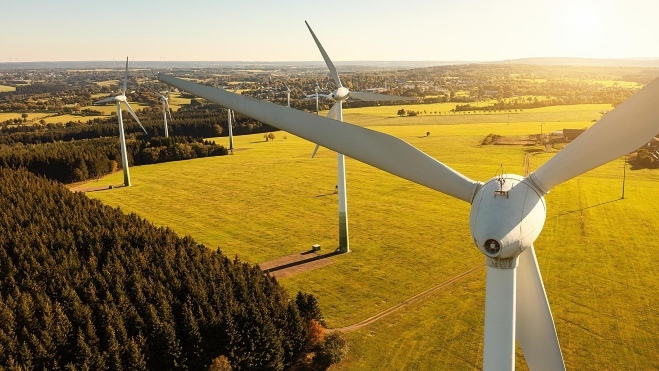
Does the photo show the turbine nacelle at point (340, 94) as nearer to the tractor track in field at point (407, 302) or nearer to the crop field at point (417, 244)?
the crop field at point (417, 244)

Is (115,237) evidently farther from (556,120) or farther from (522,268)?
(556,120)

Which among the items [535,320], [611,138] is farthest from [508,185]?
[535,320]

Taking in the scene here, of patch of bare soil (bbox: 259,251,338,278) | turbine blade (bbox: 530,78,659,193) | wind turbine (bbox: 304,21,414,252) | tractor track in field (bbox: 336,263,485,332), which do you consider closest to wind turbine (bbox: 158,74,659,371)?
turbine blade (bbox: 530,78,659,193)

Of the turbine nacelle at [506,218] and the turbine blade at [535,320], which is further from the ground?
the turbine nacelle at [506,218]

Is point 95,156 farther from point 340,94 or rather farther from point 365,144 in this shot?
point 365,144

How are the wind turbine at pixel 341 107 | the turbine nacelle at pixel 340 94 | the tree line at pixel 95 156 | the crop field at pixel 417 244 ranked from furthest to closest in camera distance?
the tree line at pixel 95 156 < the turbine nacelle at pixel 340 94 < the wind turbine at pixel 341 107 < the crop field at pixel 417 244

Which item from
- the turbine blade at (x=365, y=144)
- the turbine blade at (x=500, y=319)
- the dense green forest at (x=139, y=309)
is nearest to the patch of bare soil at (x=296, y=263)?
the dense green forest at (x=139, y=309)
